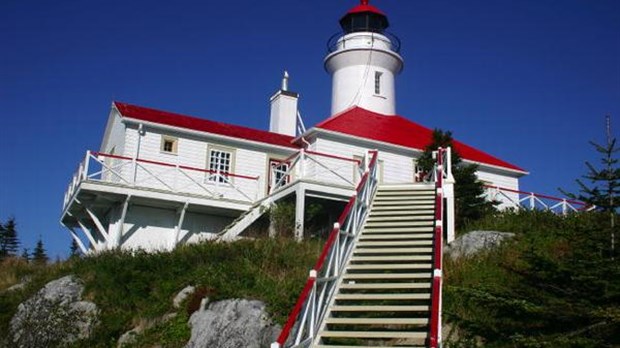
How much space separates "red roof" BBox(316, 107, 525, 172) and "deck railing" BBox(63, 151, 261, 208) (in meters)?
3.25

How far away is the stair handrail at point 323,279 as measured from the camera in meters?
8.41

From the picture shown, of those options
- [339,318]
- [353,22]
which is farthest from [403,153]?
[339,318]

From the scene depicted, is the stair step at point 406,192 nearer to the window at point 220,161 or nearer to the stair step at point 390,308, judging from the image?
the stair step at point 390,308

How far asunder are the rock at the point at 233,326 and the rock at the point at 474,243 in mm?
4457

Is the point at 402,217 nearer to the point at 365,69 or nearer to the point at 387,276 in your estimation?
the point at 387,276

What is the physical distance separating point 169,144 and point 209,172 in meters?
1.81

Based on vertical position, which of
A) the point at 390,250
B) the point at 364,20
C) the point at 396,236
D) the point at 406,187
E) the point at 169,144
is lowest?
the point at 390,250

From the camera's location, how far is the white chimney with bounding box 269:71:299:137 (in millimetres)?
25522

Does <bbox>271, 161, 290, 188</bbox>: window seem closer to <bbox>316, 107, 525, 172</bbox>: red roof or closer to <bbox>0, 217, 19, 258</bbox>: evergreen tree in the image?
<bbox>316, 107, 525, 172</bbox>: red roof

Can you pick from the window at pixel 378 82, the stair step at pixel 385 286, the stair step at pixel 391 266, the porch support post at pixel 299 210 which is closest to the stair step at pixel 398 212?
the stair step at pixel 391 266

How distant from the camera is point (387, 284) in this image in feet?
32.4

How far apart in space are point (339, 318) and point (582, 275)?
3550 millimetres

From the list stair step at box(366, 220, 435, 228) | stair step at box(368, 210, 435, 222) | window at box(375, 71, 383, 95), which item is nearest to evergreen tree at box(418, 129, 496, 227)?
stair step at box(368, 210, 435, 222)

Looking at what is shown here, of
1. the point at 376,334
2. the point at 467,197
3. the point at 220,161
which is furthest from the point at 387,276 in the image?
the point at 220,161
